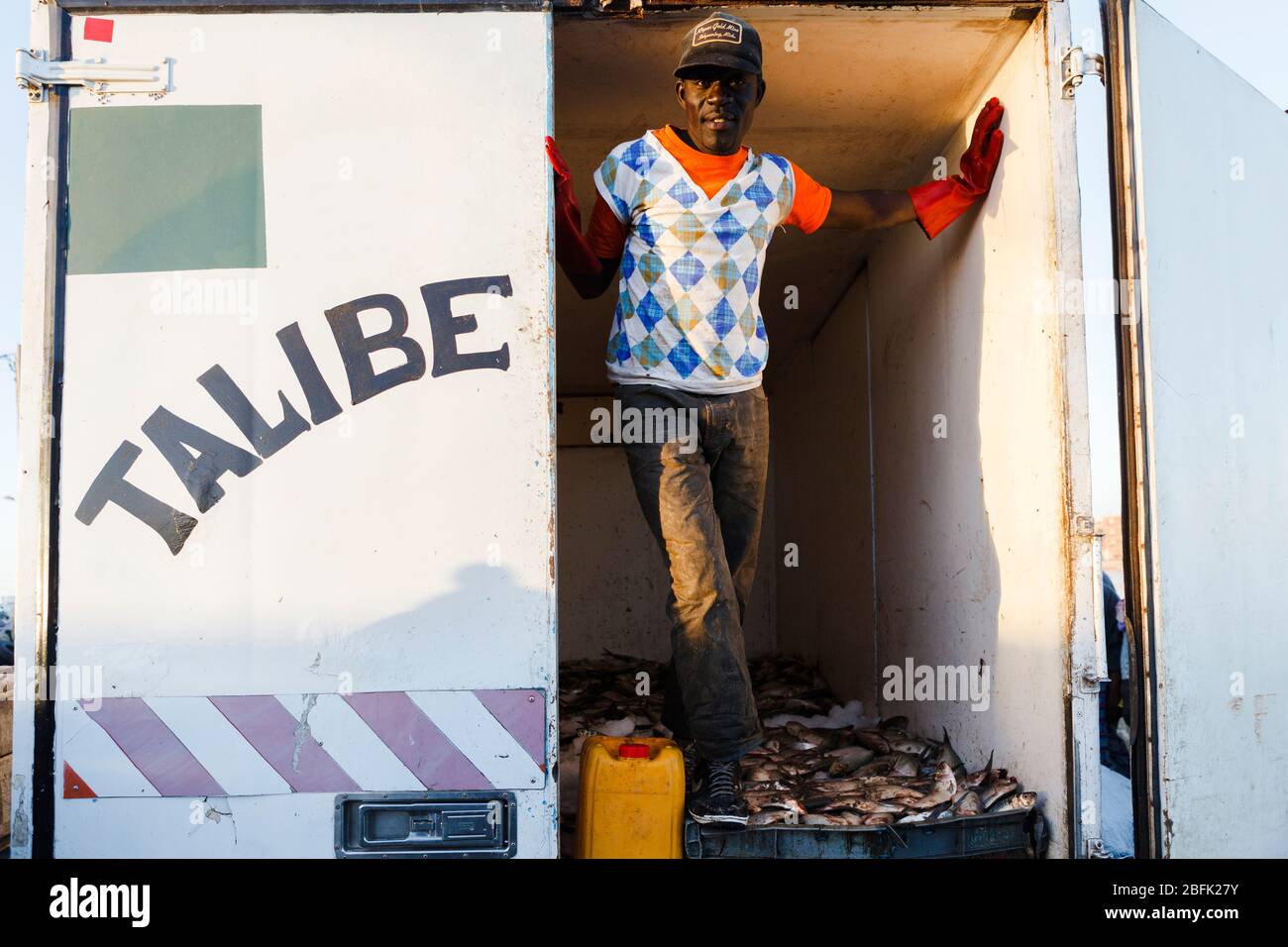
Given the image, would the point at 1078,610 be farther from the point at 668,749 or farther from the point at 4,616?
the point at 4,616

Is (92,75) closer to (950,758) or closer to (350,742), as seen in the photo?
(350,742)

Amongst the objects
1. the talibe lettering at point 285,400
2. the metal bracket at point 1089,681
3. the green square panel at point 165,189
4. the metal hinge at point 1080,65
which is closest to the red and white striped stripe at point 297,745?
the talibe lettering at point 285,400

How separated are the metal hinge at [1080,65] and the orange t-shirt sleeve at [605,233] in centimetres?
141

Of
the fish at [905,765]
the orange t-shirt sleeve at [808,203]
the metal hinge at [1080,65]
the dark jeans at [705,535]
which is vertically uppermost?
the metal hinge at [1080,65]

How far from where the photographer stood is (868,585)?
500cm

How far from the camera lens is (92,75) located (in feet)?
8.63

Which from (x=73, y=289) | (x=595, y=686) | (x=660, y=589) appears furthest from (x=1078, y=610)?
(x=660, y=589)

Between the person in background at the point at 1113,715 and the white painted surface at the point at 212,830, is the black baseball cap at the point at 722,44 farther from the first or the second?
the white painted surface at the point at 212,830

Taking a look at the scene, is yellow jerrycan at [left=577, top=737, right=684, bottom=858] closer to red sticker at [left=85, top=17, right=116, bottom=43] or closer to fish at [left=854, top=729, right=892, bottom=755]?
fish at [left=854, top=729, right=892, bottom=755]

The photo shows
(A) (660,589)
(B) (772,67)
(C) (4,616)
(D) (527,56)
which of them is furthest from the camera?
(A) (660,589)

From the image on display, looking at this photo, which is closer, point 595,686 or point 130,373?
point 130,373

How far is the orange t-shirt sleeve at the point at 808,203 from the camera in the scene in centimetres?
335

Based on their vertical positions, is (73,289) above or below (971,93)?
below

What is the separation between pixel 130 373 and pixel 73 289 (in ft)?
0.90
